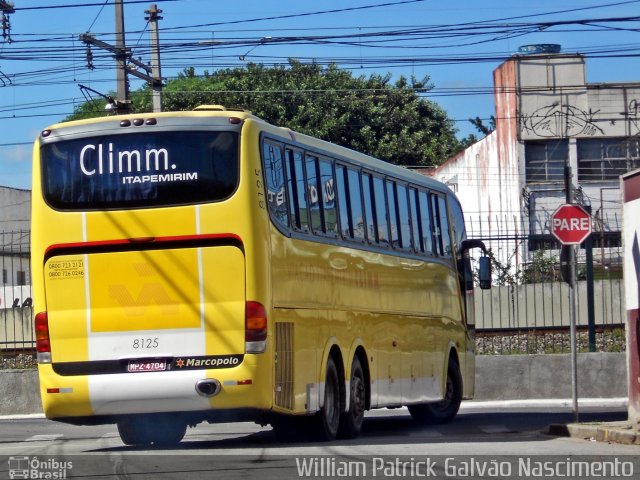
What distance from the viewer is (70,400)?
13117 mm

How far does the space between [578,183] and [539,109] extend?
306 centimetres

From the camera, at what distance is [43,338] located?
1332 centimetres

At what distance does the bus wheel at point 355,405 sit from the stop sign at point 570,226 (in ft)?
10.1

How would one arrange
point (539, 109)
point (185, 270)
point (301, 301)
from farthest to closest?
point (539, 109) → point (301, 301) → point (185, 270)

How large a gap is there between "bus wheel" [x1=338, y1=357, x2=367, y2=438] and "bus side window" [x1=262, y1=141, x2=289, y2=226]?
2795 mm

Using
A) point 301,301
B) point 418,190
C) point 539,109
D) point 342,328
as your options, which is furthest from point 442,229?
point 539,109

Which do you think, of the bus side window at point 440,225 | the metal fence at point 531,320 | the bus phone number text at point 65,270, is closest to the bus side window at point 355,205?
the bus side window at point 440,225

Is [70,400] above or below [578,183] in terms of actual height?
below

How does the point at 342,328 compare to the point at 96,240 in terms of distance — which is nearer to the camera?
the point at 96,240

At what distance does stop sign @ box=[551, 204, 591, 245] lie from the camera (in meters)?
16.3

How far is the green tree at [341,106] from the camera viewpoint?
58.8 metres

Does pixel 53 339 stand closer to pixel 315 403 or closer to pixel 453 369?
pixel 315 403

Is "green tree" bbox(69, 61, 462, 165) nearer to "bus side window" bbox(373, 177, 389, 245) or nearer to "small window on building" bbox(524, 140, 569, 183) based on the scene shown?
A: "small window on building" bbox(524, 140, 569, 183)

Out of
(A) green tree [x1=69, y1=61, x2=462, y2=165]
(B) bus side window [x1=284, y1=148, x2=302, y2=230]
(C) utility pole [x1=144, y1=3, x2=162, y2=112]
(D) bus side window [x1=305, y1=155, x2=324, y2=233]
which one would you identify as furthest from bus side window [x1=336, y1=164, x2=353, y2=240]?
(A) green tree [x1=69, y1=61, x2=462, y2=165]
